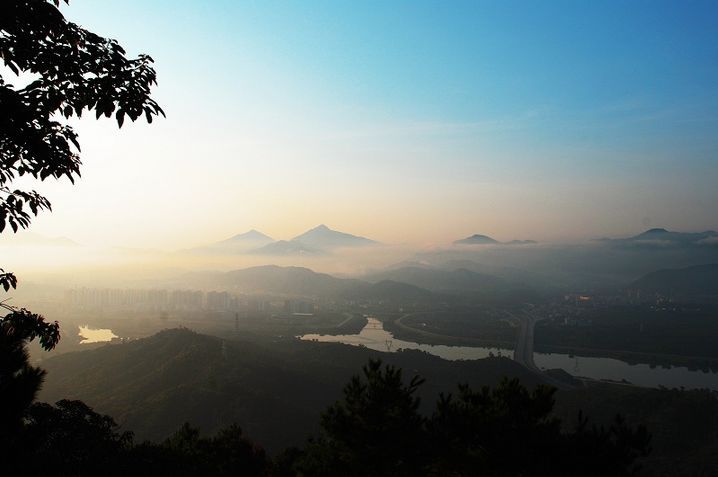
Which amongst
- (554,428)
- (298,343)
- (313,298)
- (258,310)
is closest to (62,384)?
(298,343)

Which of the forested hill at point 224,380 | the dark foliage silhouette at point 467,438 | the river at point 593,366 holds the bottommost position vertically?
the river at point 593,366

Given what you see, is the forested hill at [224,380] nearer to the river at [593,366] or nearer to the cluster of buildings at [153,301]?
the river at [593,366]

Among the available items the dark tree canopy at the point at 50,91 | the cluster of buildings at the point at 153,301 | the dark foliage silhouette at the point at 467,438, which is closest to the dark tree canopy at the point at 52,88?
the dark tree canopy at the point at 50,91

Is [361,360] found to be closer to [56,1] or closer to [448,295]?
[56,1]

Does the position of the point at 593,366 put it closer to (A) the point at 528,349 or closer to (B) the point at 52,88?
(A) the point at 528,349

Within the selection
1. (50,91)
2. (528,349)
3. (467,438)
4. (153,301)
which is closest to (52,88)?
(50,91)

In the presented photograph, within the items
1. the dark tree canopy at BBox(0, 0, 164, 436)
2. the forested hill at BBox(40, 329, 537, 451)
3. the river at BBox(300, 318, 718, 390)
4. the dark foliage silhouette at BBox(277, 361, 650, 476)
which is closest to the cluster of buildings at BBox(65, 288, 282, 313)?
the river at BBox(300, 318, 718, 390)
